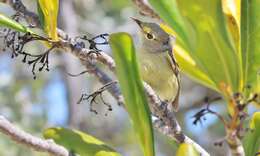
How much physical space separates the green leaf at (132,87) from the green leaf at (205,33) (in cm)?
16

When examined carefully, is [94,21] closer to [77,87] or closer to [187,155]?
[77,87]

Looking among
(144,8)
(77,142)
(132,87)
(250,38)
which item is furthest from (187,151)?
(144,8)

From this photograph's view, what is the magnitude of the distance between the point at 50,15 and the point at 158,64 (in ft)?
3.15

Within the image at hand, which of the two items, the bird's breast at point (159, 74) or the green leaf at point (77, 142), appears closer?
the green leaf at point (77, 142)

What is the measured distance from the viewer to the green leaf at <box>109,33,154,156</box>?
1.27 meters

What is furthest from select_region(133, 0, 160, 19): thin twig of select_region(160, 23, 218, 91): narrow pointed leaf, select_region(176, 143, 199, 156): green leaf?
select_region(176, 143, 199, 156): green leaf

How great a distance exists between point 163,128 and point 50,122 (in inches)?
166

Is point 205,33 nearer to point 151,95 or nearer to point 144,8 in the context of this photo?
point 151,95

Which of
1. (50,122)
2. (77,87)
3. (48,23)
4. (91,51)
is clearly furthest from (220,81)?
(50,122)

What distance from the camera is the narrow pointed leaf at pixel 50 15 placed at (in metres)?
1.58

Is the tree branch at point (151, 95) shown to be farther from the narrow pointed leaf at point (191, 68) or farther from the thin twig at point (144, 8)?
the thin twig at point (144, 8)

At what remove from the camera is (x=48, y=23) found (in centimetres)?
160

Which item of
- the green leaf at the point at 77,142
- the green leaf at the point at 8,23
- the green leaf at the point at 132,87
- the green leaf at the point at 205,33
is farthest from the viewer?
the green leaf at the point at 77,142

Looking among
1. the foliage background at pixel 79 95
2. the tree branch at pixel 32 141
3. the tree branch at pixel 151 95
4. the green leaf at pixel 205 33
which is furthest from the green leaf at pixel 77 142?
the foliage background at pixel 79 95
